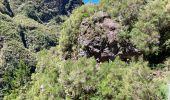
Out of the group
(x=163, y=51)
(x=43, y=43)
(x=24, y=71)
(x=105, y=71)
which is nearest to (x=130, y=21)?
(x=163, y=51)

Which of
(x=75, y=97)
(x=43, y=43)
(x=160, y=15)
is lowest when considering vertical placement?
(x=75, y=97)

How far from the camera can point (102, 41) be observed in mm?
36500

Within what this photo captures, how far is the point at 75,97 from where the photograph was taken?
3123 centimetres

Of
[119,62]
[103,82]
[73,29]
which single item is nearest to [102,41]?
[73,29]

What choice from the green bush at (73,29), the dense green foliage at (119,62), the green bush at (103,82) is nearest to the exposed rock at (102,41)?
the dense green foliage at (119,62)

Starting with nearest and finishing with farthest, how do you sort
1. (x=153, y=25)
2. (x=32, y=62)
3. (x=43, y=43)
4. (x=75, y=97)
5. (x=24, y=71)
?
(x=75, y=97) < (x=153, y=25) < (x=24, y=71) < (x=32, y=62) < (x=43, y=43)

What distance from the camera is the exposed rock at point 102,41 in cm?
3559

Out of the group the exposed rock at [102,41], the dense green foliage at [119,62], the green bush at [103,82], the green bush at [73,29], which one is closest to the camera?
the green bush at [103,82]

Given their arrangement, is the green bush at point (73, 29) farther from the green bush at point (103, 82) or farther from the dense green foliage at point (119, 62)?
the green bush at point (103, 82)

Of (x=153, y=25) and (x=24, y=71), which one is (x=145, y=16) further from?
(x=24, y=71)

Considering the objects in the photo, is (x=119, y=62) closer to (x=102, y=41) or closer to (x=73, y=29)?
(x=102, y=41)

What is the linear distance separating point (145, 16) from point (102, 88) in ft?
31.5

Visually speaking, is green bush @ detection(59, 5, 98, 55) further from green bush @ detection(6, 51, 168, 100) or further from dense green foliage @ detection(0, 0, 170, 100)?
green bush @ detection(6, 51, 168, 100)

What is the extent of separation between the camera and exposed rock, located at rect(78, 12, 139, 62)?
35594 millimetres
